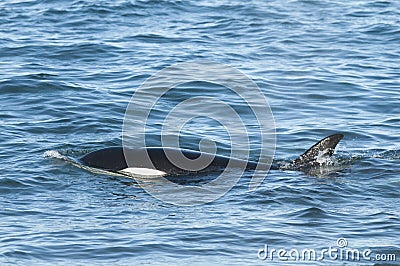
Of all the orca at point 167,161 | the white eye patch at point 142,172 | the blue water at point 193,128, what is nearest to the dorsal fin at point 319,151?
the orca at point 167,161

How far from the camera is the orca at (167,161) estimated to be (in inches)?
451

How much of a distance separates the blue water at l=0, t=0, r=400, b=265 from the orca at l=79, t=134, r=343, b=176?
228mm

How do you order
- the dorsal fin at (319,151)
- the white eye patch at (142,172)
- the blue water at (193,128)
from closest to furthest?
the blue water at (193,128), the white eye patch at (142,172), the dorsal fin at (319,151)

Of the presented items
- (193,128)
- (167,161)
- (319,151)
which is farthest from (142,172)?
(193,128)

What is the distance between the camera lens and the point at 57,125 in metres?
14.1

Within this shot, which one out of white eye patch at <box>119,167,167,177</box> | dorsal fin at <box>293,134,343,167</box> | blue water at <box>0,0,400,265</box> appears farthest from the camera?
dorsal fin at <box>293,134,343,167</box>

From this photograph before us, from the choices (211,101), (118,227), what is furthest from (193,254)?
(211,101)

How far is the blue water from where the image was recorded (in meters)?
9.27

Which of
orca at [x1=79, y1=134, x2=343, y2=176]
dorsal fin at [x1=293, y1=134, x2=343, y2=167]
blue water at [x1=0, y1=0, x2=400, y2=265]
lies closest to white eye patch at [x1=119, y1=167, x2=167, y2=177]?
orca at [x1=79, y1=134, x2=343, y2=176]

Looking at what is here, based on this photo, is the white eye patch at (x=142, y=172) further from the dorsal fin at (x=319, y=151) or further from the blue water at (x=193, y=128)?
the dorsal fin at (x=319, y=151)

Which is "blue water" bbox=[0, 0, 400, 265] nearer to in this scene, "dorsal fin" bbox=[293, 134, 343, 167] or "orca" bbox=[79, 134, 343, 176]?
"orca" bbox=[79, 134, 343, 176]

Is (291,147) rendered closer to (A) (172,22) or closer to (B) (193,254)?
(B) (193,254)

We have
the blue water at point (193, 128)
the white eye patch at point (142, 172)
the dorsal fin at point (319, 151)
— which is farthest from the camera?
the dorsal fin at point (319, 151)

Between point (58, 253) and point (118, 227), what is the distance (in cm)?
93
